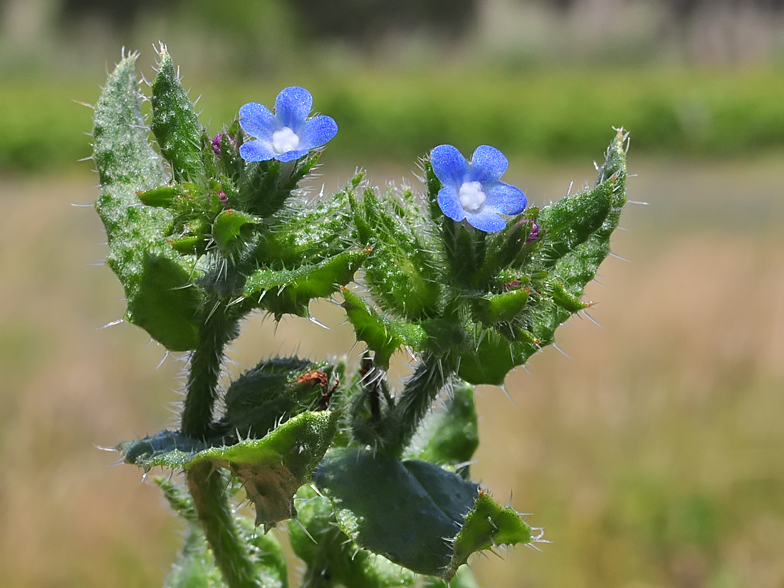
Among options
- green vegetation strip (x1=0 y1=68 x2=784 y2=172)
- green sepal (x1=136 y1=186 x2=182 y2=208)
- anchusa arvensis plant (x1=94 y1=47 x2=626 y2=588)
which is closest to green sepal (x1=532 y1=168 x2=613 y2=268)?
anchusa arvensis plant (x1=94 y1=47 x2=626 y2=588)

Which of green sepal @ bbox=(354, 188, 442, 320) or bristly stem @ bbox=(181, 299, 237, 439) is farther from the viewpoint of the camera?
bristly stem @ bbox=(181, 299, 237, 439)

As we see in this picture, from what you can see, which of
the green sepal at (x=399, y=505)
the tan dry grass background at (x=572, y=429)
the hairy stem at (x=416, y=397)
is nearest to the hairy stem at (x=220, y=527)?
the green sepal at (x=399, y=505)

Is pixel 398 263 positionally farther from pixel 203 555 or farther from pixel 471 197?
pixel 203 555

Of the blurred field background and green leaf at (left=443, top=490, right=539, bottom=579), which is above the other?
the blurred field background

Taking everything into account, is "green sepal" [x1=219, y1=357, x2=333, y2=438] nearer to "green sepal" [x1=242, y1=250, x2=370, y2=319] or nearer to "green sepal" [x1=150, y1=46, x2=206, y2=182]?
"green sepal" [x1=242, y1=250, x2=370, y2=319]

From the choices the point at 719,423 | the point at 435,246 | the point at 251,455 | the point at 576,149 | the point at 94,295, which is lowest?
the point at 251,455

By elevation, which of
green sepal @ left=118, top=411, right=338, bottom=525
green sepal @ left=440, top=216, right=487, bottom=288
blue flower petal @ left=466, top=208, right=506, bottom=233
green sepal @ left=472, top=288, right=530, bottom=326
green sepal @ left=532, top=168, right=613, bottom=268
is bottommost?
green sepal @ left=118, top=411, right=338, bottom=525

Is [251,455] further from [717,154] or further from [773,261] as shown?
[717,154]

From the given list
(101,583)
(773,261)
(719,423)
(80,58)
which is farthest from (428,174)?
(80,58)
